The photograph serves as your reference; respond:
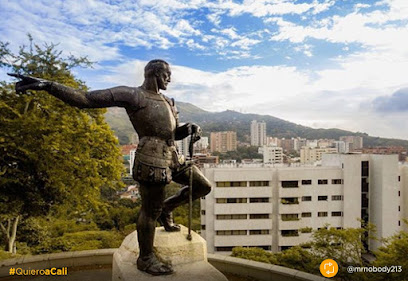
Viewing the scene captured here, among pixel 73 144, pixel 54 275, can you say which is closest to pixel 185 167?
pixel 54 275

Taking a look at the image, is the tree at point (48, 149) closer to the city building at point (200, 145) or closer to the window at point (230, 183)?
the city building at point (200, 145)

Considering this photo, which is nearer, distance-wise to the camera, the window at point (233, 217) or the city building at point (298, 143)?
the window at point (233, 217)

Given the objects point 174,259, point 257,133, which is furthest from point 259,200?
point 257,133

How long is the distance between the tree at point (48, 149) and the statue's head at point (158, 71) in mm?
4305

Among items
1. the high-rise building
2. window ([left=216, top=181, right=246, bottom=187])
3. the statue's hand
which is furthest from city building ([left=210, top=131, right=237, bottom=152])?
the statue's hand

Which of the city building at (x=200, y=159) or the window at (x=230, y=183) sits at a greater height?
the city building at (x=200, y=159)

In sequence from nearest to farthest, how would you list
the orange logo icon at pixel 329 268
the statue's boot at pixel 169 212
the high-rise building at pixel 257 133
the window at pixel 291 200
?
the statue's boot at pixel 169 212, the orange logo icon at pixel 329 268, the window at pixel 291 200, the high-rise building at pixel 257 133

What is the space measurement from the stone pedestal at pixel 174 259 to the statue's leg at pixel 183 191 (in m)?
0.18

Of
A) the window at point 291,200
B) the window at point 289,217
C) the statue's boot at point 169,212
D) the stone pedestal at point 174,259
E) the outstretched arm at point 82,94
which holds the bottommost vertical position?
the window at point 289,217

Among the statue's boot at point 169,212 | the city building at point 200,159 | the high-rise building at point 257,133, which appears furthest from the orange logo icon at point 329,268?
the high-rise building at point 257,133

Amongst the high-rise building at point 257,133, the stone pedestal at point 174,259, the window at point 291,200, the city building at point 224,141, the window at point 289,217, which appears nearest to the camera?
the stone pedestal at point 174,259

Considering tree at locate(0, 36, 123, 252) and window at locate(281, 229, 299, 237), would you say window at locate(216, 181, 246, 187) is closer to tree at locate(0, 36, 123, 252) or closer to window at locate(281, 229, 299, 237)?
window at locate(281, 229, 299, 237)

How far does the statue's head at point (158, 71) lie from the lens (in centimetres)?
412

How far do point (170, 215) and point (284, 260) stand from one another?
7.66m
